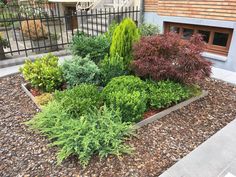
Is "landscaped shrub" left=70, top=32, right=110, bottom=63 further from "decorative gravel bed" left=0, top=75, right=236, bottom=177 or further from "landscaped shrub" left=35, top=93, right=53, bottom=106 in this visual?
"decorative gravel bed" left=0, top=75, right=236, bottom=177

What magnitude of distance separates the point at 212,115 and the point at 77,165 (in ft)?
7.59

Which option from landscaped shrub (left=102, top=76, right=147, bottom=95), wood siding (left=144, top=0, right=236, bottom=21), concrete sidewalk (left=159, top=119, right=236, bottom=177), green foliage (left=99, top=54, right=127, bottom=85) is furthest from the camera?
wood siding (left=144, top=0, right=236, bottom=21)

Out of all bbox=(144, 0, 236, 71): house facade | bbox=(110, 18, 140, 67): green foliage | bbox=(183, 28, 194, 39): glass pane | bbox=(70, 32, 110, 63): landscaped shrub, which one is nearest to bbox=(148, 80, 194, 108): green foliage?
bbox=(110, 18, 140, 67): green foliage

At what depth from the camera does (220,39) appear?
5.65 meters

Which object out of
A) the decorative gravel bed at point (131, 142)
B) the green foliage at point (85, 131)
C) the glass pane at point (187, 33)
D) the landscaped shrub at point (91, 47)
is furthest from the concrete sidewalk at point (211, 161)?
the glass pane at point (187, 33)

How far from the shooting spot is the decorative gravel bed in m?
2.39

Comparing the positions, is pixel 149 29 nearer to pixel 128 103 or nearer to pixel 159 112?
pixel 159 112

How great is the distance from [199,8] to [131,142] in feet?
14.4

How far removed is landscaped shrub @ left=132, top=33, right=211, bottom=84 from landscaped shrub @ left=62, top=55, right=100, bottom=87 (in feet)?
2.74

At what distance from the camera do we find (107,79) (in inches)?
163

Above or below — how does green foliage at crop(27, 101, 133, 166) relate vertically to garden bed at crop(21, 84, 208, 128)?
above

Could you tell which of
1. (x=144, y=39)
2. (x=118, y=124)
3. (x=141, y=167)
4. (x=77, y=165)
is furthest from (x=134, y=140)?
(x=144, y=39)

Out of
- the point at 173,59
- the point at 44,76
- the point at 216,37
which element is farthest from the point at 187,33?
the point at 44,76

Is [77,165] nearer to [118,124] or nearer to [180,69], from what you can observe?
[118,124]
